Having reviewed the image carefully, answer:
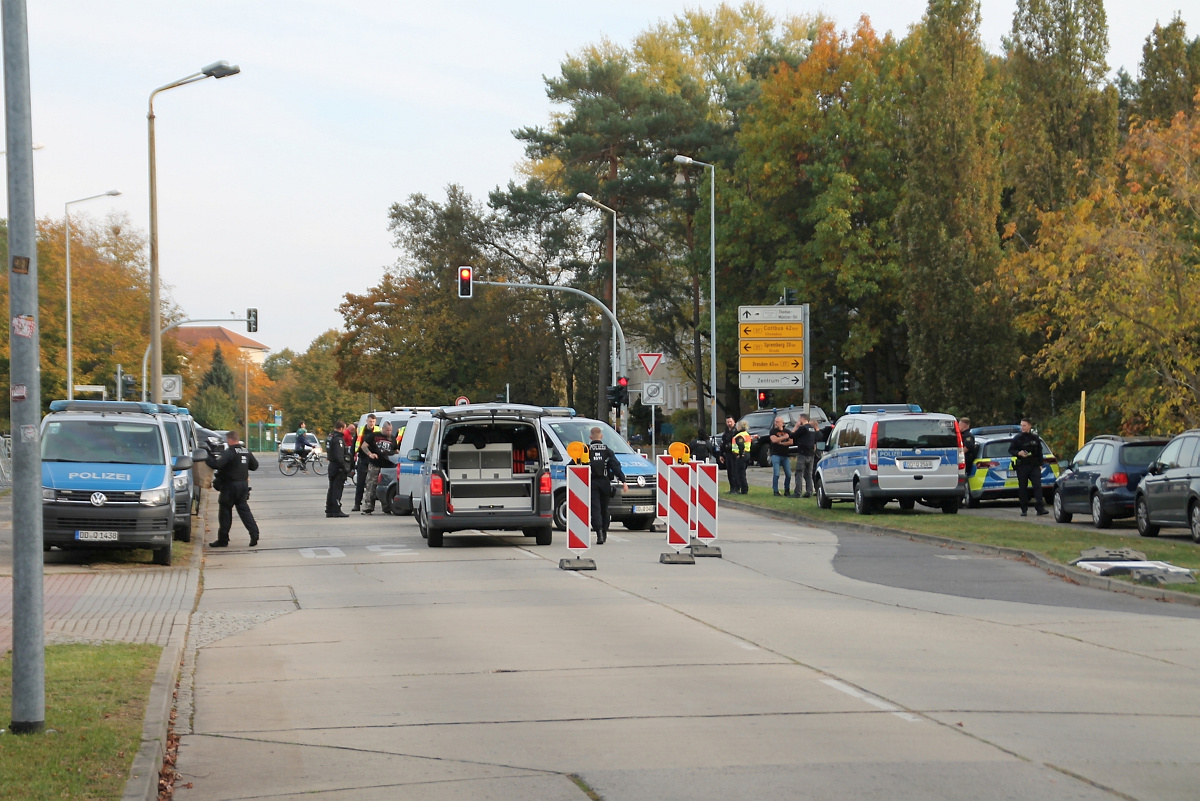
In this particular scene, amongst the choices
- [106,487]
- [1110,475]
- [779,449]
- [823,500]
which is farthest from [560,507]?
[779,449]

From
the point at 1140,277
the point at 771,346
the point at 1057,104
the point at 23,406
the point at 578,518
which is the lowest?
the point at 578,518

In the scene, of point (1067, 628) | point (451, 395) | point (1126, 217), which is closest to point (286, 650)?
point (1067, 628)

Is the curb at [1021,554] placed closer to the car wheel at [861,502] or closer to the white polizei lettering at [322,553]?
the car wheel at [861,502]

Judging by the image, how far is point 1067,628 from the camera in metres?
→ 12.4

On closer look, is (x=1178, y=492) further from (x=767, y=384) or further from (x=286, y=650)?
(x=767, y=384)

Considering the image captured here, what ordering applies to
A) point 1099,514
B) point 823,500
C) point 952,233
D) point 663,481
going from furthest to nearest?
point 952,233 < point 823,500 < point 1099,514 < point 663,481

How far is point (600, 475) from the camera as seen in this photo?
68.2 feet

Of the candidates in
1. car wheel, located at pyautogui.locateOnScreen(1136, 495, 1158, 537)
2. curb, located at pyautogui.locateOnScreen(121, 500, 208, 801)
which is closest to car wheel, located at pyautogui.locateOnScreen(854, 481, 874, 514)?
car wheel, located at pyautogui.locateOnScreen(1136, 495, 1158, 537)

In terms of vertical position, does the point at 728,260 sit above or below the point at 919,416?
above

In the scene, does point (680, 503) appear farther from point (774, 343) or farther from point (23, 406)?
point (774, 343)

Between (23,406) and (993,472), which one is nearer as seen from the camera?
(23,406)

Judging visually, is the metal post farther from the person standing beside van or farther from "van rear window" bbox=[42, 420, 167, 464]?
the person standing beside van

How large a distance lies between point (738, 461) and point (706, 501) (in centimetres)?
1445

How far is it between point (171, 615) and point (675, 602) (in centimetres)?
466
